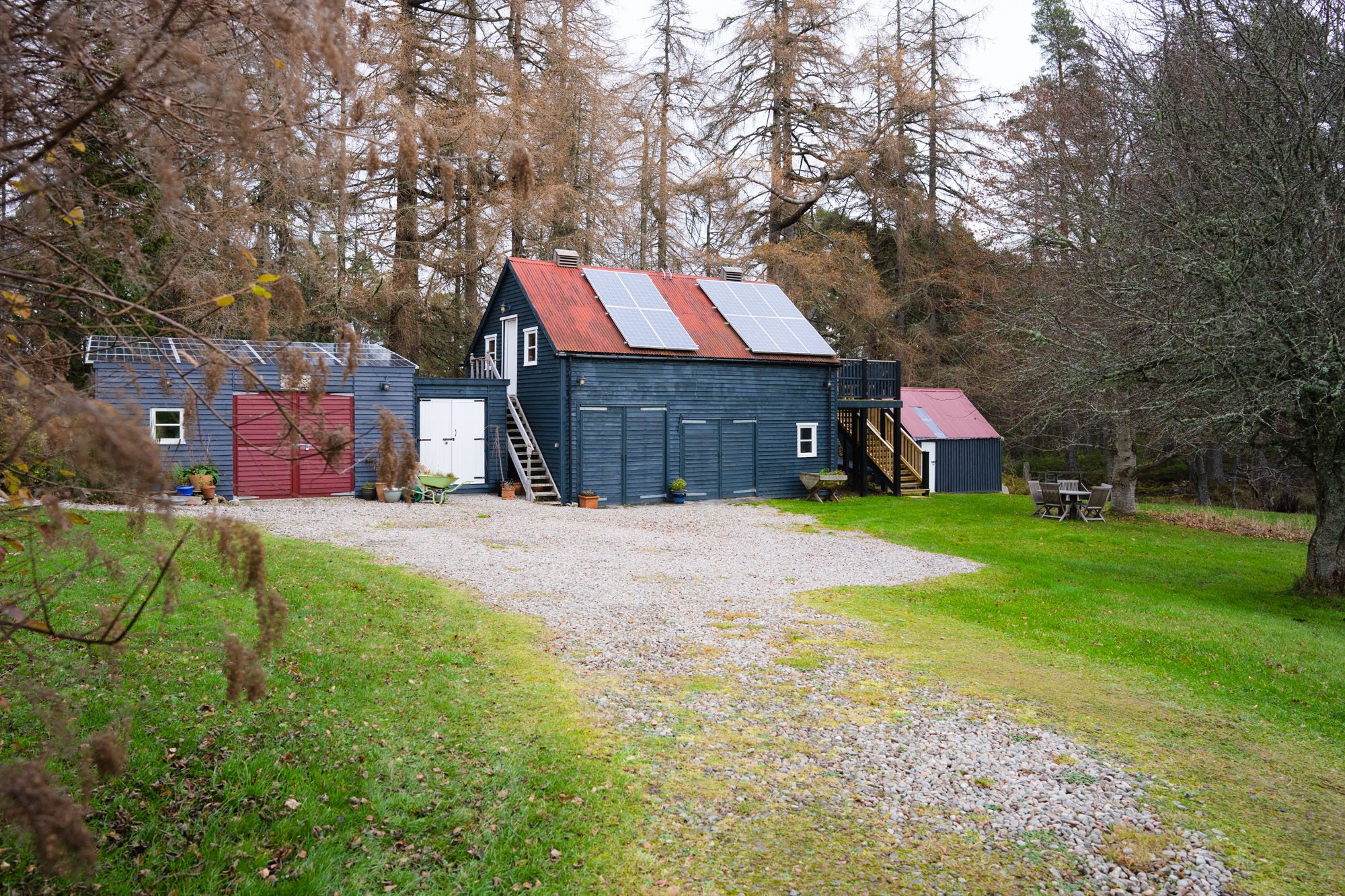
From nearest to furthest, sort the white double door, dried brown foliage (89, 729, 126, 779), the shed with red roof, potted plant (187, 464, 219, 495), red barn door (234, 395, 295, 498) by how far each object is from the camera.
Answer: dried brown foliage (89, 729, 126, 779)
potted plant (187, 464, 219, 495)
red barn door (234, 395, 295, 498)
the white double door
the shed with red roof

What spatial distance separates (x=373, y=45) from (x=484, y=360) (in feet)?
28.6

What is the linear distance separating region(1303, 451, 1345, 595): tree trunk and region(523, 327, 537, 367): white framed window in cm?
1664

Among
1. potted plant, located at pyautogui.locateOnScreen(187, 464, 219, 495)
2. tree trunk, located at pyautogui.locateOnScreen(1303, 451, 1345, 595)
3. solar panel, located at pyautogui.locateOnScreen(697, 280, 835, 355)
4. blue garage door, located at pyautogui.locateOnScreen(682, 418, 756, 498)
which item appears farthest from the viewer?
solar panel, located at pyautogui.locateOnScreen(697, 280, 835, 355)

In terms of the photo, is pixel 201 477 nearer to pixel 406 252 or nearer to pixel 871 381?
pixel 406 252

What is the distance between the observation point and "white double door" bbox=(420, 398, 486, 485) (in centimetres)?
2173

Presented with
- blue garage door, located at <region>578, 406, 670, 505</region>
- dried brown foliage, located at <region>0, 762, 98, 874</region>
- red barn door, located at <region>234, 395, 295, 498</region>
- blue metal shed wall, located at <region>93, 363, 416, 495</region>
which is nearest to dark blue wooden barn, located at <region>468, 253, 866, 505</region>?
blue garage door, located at <region>578, 406, 670, 505</region>

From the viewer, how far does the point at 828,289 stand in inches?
1282

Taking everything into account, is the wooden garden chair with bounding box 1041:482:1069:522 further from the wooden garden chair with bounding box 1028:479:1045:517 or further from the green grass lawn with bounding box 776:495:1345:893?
the green grass lawn with bounding box 776:495:1345:893

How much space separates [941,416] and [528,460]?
46.8 ft

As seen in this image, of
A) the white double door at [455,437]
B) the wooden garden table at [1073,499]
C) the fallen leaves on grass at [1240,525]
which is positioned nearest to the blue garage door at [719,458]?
the white double door at [455,437]

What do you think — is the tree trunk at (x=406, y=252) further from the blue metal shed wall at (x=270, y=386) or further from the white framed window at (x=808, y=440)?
the white framed window at (x=808, y=440)

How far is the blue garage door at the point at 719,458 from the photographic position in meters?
22.7

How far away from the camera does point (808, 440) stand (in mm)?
24812

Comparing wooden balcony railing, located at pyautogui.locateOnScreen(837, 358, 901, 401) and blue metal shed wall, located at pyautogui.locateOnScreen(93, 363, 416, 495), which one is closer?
blue metal shed wall, located at pyautogui.locateOnScreen(93, 363, 416, 495)
